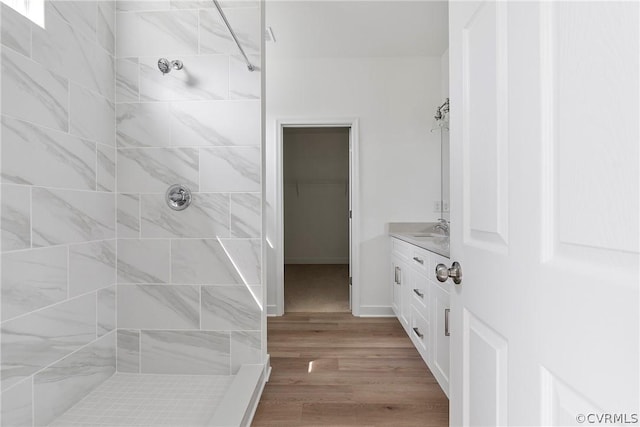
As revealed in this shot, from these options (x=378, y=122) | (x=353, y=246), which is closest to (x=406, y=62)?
(x=378, y=122)

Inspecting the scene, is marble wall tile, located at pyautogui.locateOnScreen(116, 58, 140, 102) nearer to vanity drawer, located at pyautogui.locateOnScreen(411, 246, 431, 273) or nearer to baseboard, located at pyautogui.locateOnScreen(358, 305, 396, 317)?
vanity drawer, located at pyautogui.locateOnScreen(411, 246, 431, 273)

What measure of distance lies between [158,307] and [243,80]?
1366mm

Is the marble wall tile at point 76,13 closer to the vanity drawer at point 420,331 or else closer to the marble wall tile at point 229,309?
the marble wall tile at point 229,309

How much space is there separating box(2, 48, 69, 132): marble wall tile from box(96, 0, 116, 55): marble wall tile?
0.43 meters

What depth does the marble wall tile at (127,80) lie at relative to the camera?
2.06m

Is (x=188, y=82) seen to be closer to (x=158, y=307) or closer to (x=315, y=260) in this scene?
(x=158, y=307)

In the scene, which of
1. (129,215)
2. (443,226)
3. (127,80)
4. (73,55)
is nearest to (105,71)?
(127,80)

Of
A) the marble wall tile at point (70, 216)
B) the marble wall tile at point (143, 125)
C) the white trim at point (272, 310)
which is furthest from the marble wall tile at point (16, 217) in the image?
the white trim at point (272, 310)

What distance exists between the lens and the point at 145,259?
6.80 feet

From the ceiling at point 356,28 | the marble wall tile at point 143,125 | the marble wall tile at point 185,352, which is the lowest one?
the marble wall tile at point 185,352

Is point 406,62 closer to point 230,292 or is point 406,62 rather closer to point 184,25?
point 184,25

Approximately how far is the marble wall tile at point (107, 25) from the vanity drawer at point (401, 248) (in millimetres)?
2290

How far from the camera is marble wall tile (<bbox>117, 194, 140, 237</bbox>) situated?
2066mm

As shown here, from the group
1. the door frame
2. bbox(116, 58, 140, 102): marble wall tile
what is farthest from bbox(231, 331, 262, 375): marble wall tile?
the door frame
